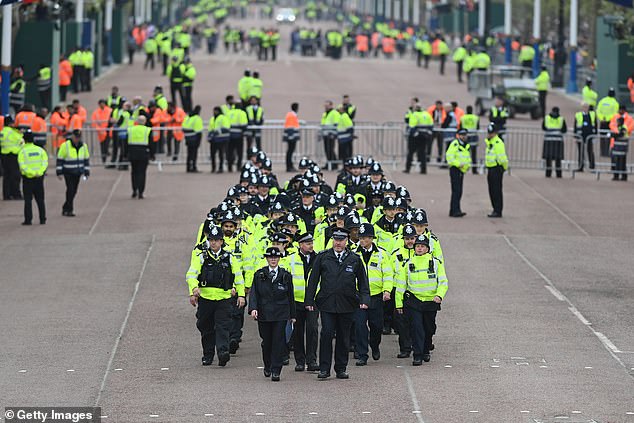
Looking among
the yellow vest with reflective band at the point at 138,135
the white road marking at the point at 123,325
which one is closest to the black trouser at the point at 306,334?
the white road marking at the point at 123,325

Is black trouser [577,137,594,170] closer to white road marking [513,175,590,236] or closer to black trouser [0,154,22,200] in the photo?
white road marking [513,175,590,236]

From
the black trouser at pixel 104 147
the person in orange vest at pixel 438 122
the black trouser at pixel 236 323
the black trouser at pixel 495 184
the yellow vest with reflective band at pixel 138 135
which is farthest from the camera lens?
the person in orange vest at pixel 438 122

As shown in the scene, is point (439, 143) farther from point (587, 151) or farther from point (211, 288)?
point (211, 288)

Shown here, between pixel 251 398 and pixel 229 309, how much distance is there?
5.87 ft

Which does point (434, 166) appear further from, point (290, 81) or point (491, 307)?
point (290, 81)

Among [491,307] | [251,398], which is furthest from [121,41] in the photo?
[251,398]

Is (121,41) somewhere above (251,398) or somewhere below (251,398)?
above

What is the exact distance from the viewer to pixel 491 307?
2159 centimetres

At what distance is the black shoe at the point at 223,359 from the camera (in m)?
18.0

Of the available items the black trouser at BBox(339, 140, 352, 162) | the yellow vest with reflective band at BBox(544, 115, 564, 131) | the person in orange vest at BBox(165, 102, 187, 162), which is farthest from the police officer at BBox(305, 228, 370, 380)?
the person in orange vest at BBox(165, 102, 187, 162)

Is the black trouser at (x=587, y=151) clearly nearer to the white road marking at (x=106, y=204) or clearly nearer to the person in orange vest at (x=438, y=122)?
the person in orange vest at (x=438, y=122)

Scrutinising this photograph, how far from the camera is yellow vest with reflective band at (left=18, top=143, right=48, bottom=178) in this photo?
91.6ft

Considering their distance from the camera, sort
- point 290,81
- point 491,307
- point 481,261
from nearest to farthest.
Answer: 1. point 491,307
2. point 481,261
3. point 290,81

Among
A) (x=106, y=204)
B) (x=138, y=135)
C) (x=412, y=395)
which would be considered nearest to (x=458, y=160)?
(x=138, y=135)
